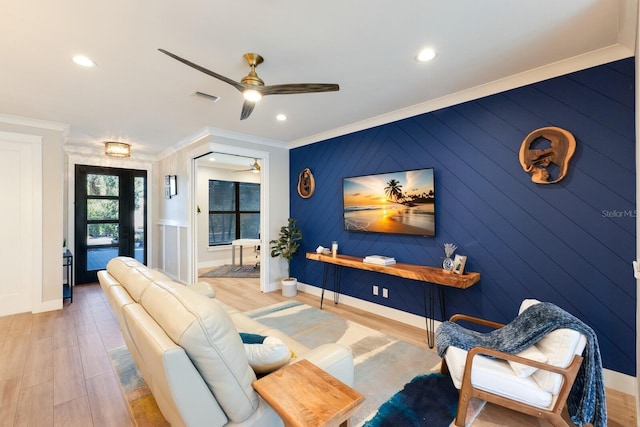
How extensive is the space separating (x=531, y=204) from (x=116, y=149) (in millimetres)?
5727

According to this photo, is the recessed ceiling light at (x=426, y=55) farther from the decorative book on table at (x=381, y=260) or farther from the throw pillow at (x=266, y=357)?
the throw pillow at (x=266, y=357)

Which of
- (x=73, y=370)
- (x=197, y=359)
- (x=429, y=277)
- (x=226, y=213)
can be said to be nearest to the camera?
(x=197, y=359)

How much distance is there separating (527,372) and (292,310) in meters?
2.75

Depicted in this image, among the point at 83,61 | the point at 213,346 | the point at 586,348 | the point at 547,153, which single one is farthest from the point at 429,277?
the point at 83,61

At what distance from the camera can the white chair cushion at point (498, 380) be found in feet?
5.56

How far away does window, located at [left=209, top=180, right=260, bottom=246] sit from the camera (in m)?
7.41

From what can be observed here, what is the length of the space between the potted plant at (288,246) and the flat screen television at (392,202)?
1027mm

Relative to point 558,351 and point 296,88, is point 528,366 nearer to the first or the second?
point 558,351

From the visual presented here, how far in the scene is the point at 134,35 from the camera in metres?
2.01

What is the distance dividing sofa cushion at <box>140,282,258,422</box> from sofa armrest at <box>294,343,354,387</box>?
0.34 meters

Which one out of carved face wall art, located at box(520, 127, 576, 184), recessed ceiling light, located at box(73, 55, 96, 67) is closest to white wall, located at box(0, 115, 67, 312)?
recessed ceiling light, located at box(73, 55, 96, 67)

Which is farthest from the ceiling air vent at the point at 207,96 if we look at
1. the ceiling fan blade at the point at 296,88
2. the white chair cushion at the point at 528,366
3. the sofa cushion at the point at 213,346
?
the white chair cushion at the point at 528,366

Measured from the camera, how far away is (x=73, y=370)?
2463 millimetres

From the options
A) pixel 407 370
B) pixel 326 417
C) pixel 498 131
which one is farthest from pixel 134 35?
pixel 407 370
